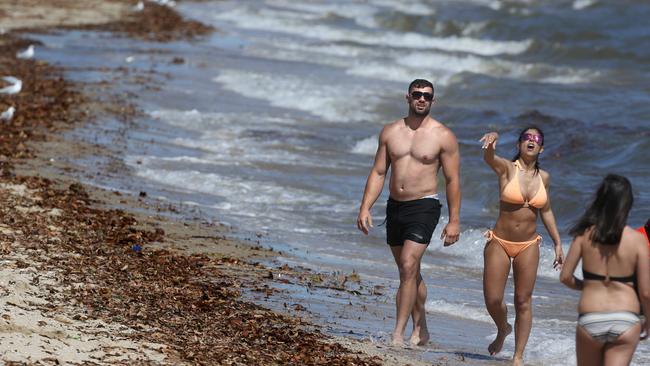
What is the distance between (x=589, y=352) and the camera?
625 cm

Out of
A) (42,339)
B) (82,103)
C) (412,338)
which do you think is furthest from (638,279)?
(82,103)

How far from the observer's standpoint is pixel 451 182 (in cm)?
853

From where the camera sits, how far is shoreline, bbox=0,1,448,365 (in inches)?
288

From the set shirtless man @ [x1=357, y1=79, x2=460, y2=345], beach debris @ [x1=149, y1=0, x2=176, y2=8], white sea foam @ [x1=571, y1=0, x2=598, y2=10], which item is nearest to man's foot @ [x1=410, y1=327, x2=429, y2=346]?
shirtless man @ [x1=357, y1=79, x2=460, y2=345]

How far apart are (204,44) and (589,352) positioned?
28033 mm

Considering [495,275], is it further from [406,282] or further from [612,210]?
[612,210]

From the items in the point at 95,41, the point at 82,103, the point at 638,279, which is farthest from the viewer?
the point at 95,41

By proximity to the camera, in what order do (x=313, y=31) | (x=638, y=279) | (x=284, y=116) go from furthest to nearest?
(x=313, y=31), (x=284, y=116), (x=638, y=279)

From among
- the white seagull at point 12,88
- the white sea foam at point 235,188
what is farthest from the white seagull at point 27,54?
the white sea foam at point 235,188

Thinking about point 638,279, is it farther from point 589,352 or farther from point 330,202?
point 330,202

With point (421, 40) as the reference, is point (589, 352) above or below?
below

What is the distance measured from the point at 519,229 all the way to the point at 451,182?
660 millimetres

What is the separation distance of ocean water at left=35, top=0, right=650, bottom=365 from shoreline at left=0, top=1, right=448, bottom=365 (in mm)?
599

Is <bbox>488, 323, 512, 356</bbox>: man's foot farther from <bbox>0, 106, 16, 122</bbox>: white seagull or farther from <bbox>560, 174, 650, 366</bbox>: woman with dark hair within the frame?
<bbox>0, 106, 16, 122</bbox>: white seagull
